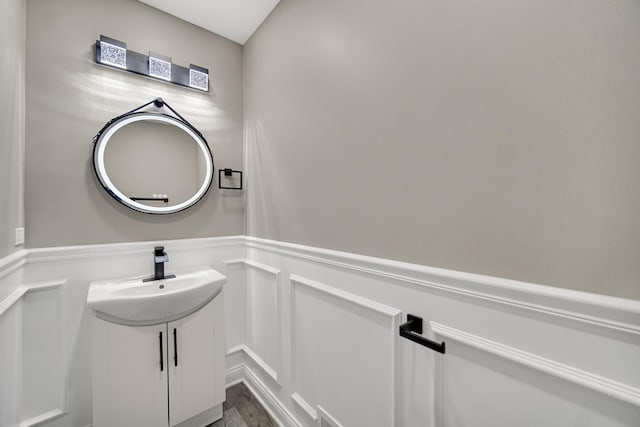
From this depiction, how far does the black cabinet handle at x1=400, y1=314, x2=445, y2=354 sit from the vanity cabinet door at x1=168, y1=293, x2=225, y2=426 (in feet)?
3.72

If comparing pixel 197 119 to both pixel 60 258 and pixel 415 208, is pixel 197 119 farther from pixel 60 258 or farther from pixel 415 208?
pixel 415 208

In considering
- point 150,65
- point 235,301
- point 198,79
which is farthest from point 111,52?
point 235,301

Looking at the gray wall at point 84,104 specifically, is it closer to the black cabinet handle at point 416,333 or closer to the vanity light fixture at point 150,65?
the vanity light fixture at point 150,65

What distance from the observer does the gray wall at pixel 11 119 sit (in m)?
1.03

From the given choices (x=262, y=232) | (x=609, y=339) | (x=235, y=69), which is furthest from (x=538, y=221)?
(x=235, y=69)

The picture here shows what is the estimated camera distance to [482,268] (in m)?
0.75

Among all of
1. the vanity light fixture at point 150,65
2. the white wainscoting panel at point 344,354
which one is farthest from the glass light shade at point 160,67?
the white wainscoting panel at point 344,354

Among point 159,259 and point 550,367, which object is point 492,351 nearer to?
point 550,367

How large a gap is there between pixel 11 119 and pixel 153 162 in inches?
24.6

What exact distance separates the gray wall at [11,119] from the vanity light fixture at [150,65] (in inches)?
12.7

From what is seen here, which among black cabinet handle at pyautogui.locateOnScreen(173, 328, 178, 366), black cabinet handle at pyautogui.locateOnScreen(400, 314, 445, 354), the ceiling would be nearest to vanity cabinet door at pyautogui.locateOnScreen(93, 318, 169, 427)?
black cabinet handle at pyautogui.locateOnScreen(173, 328, 178, 366)

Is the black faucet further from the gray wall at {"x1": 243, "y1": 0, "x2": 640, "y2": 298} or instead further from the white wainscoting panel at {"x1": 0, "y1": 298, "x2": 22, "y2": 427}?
the gray wall at {"x1": 243, "y1": 0, "x2": 640, "y2": 298}

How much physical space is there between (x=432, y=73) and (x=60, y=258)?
77.9 inches

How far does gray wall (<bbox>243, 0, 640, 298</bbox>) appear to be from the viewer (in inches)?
22.1
